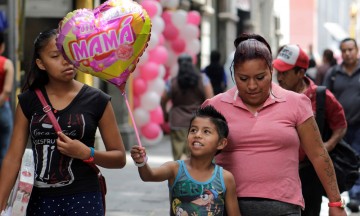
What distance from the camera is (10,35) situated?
42.2 feet

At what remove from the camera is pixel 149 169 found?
4617mm

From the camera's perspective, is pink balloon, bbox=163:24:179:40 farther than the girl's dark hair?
Yes

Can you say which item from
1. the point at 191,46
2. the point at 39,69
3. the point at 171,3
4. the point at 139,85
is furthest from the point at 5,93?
the point at 191,46

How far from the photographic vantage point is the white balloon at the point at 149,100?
655 inches

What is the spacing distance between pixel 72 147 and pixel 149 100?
1203cm

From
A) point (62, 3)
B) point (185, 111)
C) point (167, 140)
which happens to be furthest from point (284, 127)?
point (167, 140)

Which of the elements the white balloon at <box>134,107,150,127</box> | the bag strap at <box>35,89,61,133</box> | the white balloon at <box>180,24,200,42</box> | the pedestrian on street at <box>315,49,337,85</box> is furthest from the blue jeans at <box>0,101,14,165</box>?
the white balloon at <box>180,24,200,42</box>

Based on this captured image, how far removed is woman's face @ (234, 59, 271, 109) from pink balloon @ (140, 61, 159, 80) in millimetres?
11526

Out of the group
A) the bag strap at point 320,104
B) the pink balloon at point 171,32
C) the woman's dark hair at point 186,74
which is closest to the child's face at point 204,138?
the bag strap at point 320,104

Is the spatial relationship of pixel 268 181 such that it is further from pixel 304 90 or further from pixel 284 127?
pixel 304 90

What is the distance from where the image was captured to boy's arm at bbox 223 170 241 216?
4.76 metres

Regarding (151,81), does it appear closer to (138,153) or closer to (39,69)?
(39,69)

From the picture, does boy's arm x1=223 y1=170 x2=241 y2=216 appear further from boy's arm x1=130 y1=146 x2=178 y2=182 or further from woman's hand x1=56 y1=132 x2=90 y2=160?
woman's hand x1=56 y1=132 x2=90 y2=160

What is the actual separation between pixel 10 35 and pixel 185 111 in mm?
2714
